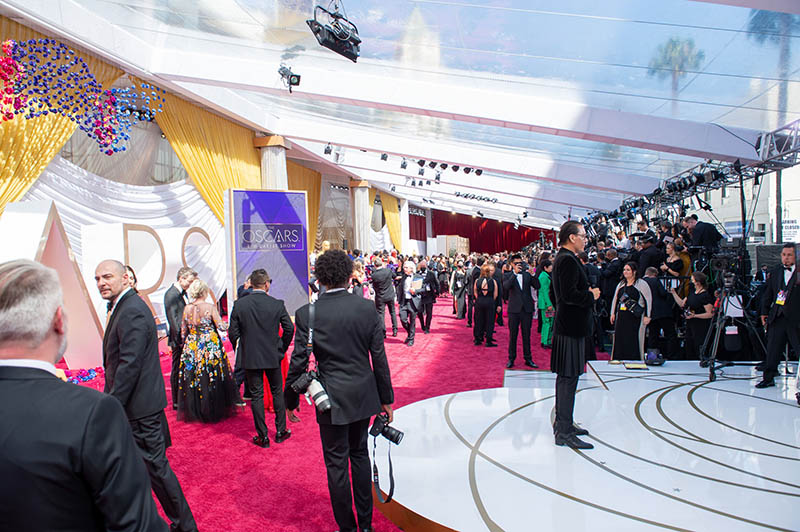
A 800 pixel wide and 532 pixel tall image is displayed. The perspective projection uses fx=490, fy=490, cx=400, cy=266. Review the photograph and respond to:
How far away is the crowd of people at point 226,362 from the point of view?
95 cm

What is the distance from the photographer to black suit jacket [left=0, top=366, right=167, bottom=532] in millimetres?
917

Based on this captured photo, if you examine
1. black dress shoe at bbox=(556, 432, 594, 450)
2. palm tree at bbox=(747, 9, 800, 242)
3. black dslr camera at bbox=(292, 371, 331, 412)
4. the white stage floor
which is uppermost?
palm tree at bbox=(747, 9, 800, 242)

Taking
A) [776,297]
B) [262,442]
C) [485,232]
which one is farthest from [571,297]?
[485,232]

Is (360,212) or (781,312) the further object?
(360,212)

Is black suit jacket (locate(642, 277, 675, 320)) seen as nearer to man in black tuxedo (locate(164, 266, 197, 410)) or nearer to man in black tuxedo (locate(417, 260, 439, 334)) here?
man in black tuxedo (locate(417, 260, 439, 334))

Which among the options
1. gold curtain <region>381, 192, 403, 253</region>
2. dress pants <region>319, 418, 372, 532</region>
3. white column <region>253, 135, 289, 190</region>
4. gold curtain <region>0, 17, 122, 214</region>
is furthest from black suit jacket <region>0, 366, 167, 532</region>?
gold curtain <region>381, 192, 403, 253</region>

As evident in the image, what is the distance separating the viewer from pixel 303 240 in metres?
6.21

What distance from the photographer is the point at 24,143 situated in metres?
5.86

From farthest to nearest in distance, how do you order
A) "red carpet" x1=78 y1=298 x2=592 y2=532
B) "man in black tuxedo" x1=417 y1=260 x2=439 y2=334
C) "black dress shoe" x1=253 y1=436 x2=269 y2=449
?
"man in black tuxedo" x1=417 y1=260 x2=439 y2=334, "black dress shoe" x1=253 y1=436 x2=269 y2=449, "red carpet" x1=78 y1=298 x2=592 y2=532

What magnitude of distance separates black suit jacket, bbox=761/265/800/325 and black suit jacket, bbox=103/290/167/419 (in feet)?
16.8

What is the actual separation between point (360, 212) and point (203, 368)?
45.5 feet

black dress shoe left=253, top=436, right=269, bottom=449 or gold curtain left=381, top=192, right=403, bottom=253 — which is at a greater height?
gold curtain left=381, top=192, right=403, bottom=253

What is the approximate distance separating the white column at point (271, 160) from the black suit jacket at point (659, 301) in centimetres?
848

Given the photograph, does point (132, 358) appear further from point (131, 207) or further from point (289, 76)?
point (131, 207)
